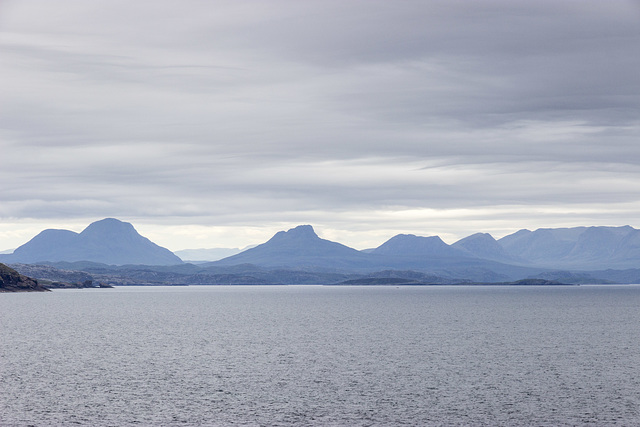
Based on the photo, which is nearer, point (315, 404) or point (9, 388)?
point (315, 404)

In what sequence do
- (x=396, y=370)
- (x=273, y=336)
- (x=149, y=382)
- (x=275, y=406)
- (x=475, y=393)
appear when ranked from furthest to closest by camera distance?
(x=273, y=336) → (x=396, y=370) → (x=149, y=382) → (x=475, y=393) → (x=275, y=406)

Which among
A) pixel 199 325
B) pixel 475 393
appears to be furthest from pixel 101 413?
pixel 199 325

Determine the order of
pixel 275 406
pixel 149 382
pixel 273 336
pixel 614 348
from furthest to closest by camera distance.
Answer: pixel 273 336 < pixel 614 348 < pixel 149 382 < pixel 275 406

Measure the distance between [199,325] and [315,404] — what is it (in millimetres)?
117595

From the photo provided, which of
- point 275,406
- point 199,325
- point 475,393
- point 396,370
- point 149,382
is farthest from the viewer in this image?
point 199,325

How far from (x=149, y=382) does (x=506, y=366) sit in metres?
49.3

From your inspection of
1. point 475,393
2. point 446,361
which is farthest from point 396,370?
point 475,393

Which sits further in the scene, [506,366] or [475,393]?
[506,366]

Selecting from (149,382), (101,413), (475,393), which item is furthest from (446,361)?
(101,413)

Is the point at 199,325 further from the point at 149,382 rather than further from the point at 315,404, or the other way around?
the point at 315,404

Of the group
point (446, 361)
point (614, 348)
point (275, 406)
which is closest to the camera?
point (275, 406)

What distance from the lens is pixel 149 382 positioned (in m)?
84.1

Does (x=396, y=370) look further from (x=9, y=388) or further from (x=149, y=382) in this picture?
(x=9, y=388)

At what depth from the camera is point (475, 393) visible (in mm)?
77188
